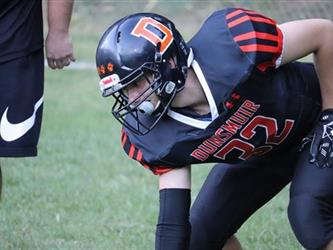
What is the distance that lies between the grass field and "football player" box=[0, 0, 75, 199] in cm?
89

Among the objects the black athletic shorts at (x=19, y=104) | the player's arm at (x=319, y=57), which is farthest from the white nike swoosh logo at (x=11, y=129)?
the player's arm at (x=319, y=57)

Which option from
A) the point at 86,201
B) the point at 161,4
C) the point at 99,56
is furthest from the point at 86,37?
the point at 99,56

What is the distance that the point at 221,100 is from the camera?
11.8ft

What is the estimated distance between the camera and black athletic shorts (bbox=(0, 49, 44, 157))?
433cm

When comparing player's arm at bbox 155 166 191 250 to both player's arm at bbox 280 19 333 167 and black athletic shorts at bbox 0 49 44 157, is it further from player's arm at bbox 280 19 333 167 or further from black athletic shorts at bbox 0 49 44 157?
black athletic shorts at bbox 0 49 44 157

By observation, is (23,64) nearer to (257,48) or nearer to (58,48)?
(58,48)

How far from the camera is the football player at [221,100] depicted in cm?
349

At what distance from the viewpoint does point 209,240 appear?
4.11m

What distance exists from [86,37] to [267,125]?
353 inches

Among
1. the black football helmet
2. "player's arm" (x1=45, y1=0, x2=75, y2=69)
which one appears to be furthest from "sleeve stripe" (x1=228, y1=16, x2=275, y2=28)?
"player's arm" (x1=45, y1=0, x2=75, y2=69)

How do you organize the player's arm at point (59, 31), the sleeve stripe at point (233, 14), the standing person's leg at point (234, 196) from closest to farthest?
the sleeve stripe at point (233, 14) < the standing person's leg at point (234, 196) < the player's arm at point (59, 31)

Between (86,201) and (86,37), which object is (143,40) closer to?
(86,201)

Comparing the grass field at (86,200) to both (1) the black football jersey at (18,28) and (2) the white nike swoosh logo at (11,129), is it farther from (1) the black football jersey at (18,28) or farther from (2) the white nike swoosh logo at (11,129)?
(1) the black football jersey at (18,28)

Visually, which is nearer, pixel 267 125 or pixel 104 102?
pixel 267 125
